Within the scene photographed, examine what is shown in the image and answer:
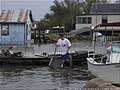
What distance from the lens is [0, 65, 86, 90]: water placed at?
20766mm

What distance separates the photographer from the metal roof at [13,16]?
4891cm

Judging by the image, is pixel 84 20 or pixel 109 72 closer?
pixel 109 72

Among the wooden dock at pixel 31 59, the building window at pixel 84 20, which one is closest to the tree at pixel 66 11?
the building window at pixel 84 20

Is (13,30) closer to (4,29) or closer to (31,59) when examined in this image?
(4,29)

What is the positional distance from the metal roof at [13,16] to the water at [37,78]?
708 inches

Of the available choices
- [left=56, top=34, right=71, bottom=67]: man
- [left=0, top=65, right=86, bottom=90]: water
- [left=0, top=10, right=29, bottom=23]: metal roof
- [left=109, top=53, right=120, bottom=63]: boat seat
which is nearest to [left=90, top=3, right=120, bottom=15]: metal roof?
[left=0, top=10, right=29, bottom=23]: metal roof

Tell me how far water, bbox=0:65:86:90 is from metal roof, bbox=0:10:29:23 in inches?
708

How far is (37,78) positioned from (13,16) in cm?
2640

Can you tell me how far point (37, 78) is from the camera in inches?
960

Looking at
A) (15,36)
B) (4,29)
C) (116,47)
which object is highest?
(116,47)

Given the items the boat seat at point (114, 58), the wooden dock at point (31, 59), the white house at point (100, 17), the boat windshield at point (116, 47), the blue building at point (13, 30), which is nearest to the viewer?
the boat seat at point (114, 58)

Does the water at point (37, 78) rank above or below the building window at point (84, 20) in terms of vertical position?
above

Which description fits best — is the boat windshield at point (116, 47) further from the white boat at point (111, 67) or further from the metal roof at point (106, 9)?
the metal roof at point (106, 9)

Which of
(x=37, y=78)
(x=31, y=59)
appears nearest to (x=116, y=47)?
(x=37, y=78)
